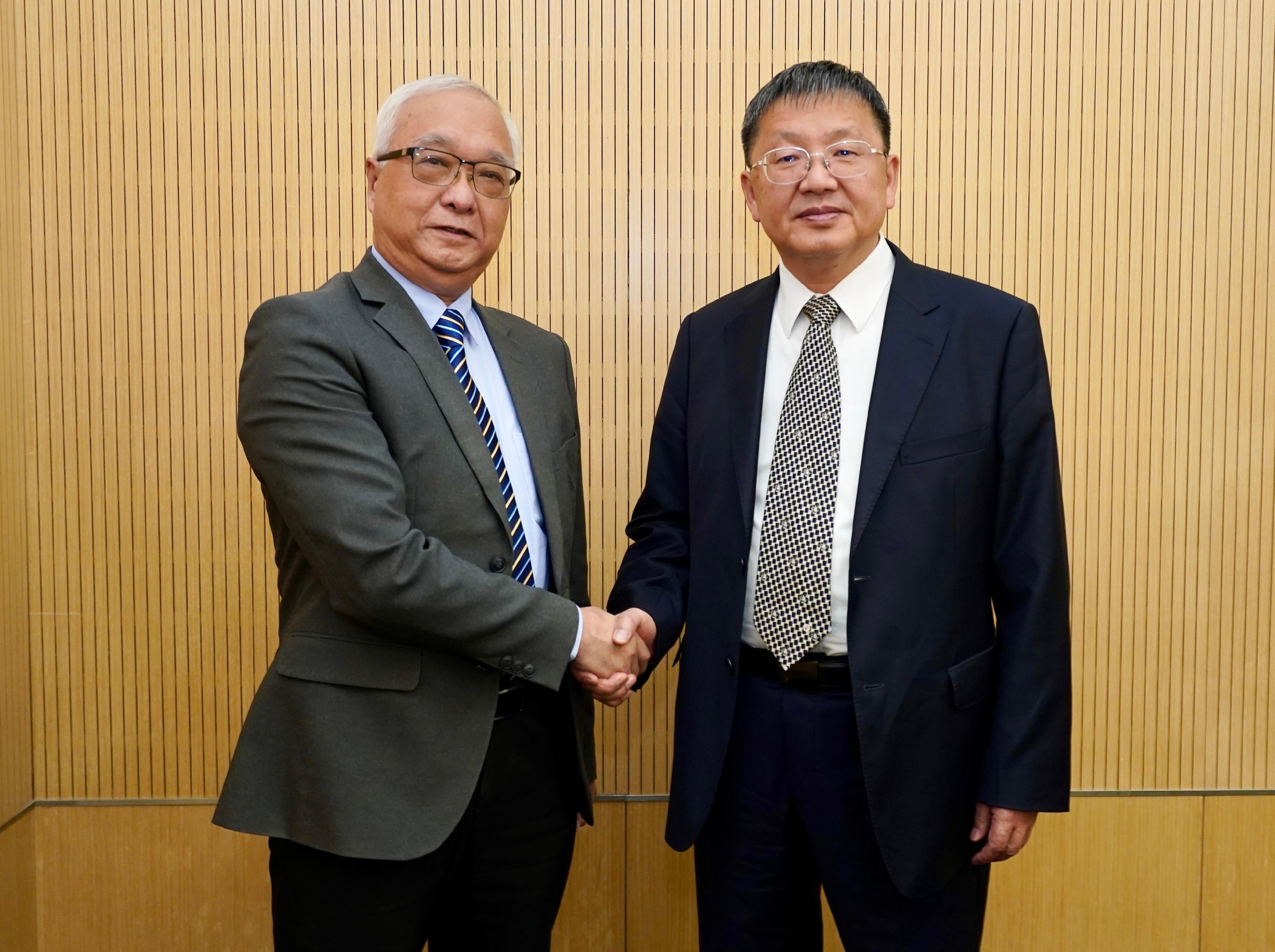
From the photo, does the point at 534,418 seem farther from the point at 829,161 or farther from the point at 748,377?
the point at 829,161

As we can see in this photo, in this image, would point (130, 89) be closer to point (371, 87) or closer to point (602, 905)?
point (371, 87)

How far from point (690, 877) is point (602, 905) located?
26 centimetres

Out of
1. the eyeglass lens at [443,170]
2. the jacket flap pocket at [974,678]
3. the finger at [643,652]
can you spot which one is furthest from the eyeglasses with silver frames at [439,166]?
the jacket flap pocket at [974,678]

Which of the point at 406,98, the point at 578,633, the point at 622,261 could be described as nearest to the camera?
the point at 578,633

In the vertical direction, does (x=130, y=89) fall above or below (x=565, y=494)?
above

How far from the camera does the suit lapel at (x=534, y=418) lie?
5.98ft

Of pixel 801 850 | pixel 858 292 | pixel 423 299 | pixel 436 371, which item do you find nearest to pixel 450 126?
pixel 423 299

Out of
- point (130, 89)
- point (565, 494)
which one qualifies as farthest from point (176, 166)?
point (565, 494)

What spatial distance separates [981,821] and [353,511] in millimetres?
1252

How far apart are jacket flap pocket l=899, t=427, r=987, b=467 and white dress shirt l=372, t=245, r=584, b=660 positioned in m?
0.66

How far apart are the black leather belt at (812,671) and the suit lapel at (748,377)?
0.84 ft

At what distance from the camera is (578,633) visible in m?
1.72

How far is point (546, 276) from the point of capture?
2.69 metres

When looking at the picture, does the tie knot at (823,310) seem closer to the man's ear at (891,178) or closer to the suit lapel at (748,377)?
the suit lapel at (748,377)
